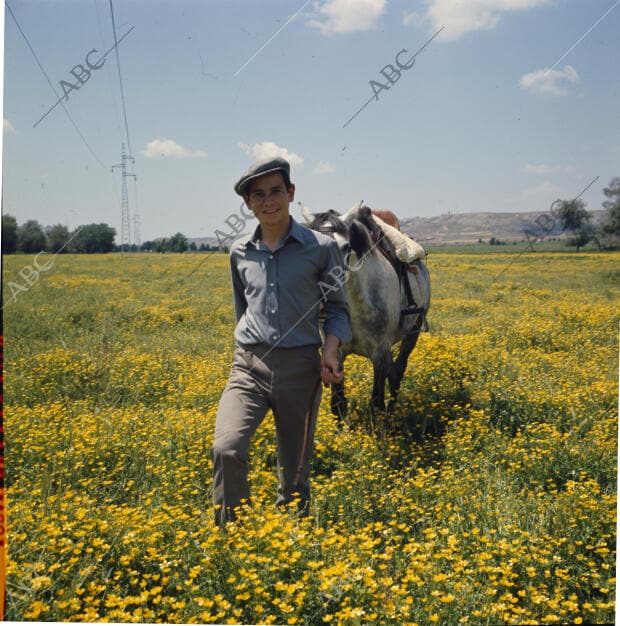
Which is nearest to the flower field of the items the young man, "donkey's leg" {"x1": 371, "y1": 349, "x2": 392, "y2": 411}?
"donkey's leg" {"x1": 371, "y1": 349, "x2": 392, "y2": 411}

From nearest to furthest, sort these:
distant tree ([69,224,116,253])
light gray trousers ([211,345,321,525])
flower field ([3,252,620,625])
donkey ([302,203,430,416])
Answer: flower field ([3,252,620,625]) < light gray trousers ([211,345,321,525]) < donkey ([302,203,430,416]) < distant tree ([69,224,116,253])

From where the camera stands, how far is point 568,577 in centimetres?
258

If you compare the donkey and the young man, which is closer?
the young man

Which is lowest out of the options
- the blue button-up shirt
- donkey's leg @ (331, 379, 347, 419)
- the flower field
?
the flower field

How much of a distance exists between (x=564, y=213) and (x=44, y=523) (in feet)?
15.1

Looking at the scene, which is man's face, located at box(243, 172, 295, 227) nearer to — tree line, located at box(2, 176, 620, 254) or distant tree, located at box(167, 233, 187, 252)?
tree line, located at box(2, 176, 620, 254)

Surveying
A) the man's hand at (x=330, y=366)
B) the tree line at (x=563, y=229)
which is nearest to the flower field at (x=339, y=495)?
the man's hand at (x=330, y=366)

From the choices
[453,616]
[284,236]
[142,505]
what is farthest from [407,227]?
[453,616]

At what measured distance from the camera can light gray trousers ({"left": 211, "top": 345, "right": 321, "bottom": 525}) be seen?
2852mm

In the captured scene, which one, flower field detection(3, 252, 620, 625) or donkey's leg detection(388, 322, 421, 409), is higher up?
donkey's leg detection(388, 322, 421, 409)

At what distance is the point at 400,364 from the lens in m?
6.14

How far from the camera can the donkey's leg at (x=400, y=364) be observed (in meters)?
5.68

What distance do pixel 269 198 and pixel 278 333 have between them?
0.76m

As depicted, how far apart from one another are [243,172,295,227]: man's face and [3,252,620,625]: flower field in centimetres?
164
